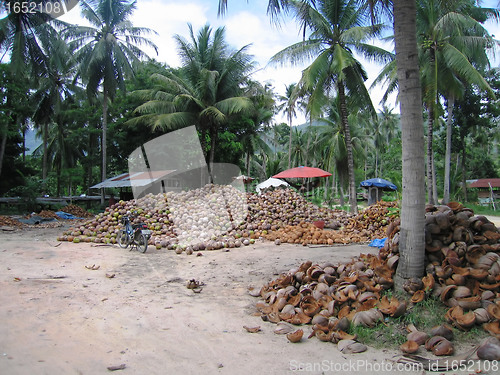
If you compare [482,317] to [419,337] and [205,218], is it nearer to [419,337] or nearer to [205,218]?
[419,337]

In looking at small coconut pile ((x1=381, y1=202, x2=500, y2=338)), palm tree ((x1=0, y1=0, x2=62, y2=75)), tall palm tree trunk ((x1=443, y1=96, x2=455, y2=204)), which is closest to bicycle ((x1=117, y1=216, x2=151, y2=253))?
small coconut pile ((x1=381, y1=202, x2=500, y2=338))

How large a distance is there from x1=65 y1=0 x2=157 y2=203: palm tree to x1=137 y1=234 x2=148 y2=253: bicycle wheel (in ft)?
44.8

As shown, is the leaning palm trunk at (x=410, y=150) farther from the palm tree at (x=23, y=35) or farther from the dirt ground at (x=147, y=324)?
the palm tree at (x=23, y=35)

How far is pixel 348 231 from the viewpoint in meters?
10.3

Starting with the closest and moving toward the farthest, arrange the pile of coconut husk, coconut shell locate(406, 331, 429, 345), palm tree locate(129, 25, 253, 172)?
coconut shell locate(406, 331, 429, 345) → the pile of coconut husk → palm tree locate(129, 25, 253, 172)

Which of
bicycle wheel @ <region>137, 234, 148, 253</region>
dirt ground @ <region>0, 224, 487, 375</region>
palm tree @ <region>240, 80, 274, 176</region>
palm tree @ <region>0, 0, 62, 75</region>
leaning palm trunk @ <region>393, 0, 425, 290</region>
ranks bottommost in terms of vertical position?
dirt ground @ <region>0, 224, 487, 375</region>

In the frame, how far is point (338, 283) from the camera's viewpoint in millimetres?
4039

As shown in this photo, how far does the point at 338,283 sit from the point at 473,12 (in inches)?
810

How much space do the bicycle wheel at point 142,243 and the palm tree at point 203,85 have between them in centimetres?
955

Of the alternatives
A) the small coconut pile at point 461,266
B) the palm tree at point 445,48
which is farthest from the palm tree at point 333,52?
the small coconut pile at point 461,266

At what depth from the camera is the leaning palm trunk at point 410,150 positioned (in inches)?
143

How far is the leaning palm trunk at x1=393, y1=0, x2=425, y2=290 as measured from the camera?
3.64m

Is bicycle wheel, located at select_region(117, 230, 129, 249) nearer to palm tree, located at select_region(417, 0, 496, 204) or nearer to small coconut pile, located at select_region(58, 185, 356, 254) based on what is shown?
small coconut pile, located at select_region(58, 185, 356, 254)

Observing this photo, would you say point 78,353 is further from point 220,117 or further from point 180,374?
point 220,117
